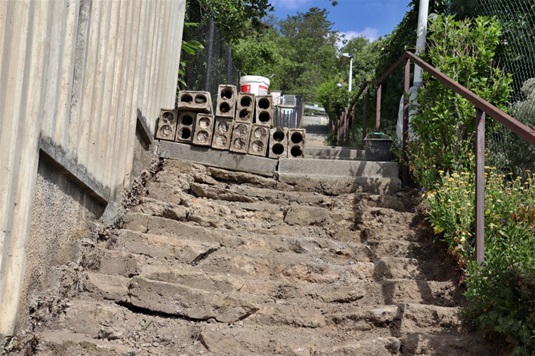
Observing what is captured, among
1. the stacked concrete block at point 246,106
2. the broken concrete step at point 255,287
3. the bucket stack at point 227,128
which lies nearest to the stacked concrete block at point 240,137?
the bucket stack at point 227,128

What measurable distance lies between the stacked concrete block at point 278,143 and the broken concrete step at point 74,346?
2920mm

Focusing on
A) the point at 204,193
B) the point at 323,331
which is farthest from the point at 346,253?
the point at 204,193

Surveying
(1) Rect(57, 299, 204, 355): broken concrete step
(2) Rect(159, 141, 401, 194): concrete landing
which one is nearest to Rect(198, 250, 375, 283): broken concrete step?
(1) Rect(57, 299, 204, 355): broken concrete step

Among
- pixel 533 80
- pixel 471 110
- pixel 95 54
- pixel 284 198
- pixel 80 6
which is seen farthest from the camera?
pixel 533 80

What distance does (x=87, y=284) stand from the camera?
10.6 feet

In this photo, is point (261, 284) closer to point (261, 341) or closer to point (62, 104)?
point (261, 341)

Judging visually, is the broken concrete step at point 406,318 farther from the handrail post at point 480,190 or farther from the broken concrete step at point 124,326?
the broken concrete step at point 124,326

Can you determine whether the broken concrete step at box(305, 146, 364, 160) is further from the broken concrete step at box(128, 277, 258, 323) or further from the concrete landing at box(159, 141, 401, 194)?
the broken concrete step at box(128, 277, 258, 323)

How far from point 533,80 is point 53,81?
4295mm

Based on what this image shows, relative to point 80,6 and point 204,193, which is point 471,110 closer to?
point 204,193

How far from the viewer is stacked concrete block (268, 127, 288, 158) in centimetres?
543

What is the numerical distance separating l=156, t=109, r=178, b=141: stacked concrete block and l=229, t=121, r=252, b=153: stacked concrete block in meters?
0.54

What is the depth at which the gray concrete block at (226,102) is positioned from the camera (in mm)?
5512

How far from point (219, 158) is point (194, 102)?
0.61m
